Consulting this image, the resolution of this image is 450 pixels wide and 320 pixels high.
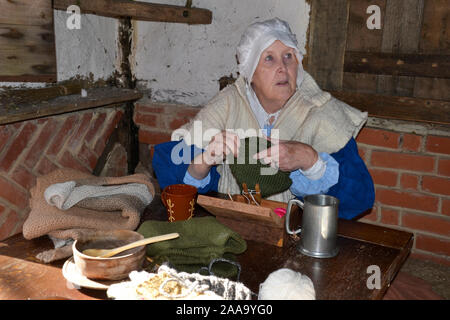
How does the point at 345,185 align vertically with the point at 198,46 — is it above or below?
below

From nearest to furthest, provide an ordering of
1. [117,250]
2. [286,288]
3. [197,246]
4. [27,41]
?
[286,288] < [117,250] < [197,246] < [27,41]

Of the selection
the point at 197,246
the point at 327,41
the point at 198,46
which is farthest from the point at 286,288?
the point at 198,46

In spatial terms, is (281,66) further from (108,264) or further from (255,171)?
(108,264)

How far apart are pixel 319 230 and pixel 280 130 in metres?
0.70

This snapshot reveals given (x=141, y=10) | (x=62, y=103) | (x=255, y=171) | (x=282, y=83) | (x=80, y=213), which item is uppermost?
(x=141, y=10)

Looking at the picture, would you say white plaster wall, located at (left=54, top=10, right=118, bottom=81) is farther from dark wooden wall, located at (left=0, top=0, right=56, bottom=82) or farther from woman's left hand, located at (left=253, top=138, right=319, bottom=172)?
woman's left hand, located at (left=253, top=138, right=319, bottom=172)

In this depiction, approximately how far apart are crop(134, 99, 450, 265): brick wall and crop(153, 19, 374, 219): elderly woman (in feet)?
1.72

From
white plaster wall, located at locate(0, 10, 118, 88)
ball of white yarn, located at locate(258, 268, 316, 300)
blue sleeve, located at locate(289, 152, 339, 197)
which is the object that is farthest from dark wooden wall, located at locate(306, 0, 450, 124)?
ball of white yarn, located at locate(258, 268, 316, 300)

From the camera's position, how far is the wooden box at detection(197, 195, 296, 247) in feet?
4.06

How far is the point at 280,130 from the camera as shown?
72.0 inches

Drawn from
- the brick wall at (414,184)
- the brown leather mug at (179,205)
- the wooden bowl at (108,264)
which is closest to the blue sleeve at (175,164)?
the brown leather mug at (179,205)

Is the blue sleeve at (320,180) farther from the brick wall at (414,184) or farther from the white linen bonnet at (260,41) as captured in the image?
the brick wall at (414,184)
